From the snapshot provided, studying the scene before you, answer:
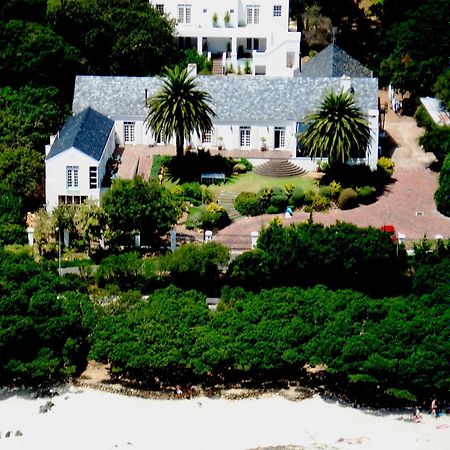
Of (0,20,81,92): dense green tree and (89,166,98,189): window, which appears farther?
(0,20,81,92): dense green tree

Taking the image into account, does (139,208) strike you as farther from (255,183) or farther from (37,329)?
(37,329)

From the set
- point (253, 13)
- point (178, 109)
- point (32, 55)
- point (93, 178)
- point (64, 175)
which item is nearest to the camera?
point (64, 175)

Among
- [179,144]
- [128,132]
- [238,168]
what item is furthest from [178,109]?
[128,132]

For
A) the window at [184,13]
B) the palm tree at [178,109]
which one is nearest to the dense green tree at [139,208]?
the palm tree at [178,109]

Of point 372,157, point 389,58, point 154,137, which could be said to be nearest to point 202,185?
point 154,137

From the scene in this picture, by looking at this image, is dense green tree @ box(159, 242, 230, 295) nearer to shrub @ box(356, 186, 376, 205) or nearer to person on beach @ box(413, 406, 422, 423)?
shrub @ box(356, 186, 376, 205)

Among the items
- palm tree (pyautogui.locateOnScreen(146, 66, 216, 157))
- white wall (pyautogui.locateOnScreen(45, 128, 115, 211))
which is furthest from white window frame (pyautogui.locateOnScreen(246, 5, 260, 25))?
white wall (pyautogui.locateOnScreen(45, 128, 115, 211))
